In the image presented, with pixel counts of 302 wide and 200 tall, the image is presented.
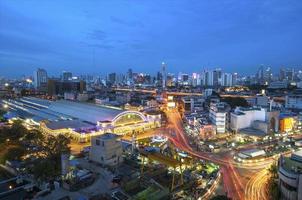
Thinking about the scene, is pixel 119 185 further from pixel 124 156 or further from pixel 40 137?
pixel 40 137

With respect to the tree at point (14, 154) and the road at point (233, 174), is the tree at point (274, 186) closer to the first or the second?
the road at point (233, 174)

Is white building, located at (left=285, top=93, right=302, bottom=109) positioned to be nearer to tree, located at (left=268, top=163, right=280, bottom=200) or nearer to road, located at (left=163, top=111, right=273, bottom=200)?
road, located at (left=163, top=111, right=273, bottom=200)

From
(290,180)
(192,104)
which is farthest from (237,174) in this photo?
(192,104)

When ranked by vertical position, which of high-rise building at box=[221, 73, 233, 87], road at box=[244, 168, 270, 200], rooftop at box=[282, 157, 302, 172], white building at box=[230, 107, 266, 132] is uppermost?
high-rise building at box=[221, 73, 233, 87]

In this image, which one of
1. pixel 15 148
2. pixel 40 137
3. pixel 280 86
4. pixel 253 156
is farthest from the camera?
pixel 280 86

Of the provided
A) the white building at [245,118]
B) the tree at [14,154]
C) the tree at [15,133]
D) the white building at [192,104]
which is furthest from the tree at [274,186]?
the white building at [192,104]

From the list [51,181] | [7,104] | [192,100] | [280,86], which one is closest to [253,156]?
[51,181]

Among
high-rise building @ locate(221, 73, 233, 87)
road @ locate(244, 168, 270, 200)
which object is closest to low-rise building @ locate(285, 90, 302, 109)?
road @ locate(244, 168, 270, 200)
